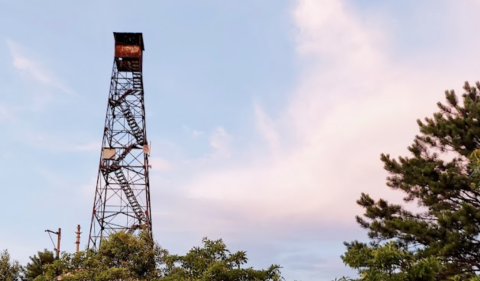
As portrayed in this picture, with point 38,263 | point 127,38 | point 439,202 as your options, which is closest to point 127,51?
point 127,38

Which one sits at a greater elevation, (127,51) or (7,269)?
(127,51)

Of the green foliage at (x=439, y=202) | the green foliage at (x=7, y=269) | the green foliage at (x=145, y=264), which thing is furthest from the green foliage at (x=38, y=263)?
the green foliage at (x=439, y=202)

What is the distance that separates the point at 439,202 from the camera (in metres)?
25.3

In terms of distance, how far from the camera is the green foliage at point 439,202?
22380 millimetres

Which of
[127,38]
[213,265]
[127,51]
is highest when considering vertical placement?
[127,38]

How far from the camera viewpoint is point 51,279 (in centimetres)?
2584

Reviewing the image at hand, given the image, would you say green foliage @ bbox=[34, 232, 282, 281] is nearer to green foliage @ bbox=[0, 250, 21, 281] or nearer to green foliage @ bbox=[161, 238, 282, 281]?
green foliage @ bbox=[161, 238, 282, 281]

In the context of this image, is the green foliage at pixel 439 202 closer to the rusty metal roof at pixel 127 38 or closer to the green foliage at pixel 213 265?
the green foliage at pixel 213 265

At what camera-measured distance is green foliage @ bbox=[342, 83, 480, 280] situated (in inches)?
881

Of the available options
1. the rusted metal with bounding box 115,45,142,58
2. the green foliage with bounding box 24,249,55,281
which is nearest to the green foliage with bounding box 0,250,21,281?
the green foliage with bounding box 24,249,55,281

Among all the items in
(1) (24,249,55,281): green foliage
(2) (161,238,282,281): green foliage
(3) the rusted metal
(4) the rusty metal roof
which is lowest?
(2) (161,238,282,281): green foliage

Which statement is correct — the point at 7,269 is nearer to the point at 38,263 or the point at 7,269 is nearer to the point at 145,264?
the point at 38,263

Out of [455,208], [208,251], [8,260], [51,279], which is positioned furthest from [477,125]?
[8,260]

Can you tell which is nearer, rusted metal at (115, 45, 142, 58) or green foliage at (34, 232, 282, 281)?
green foliage at (34, 232, 282, 281)
